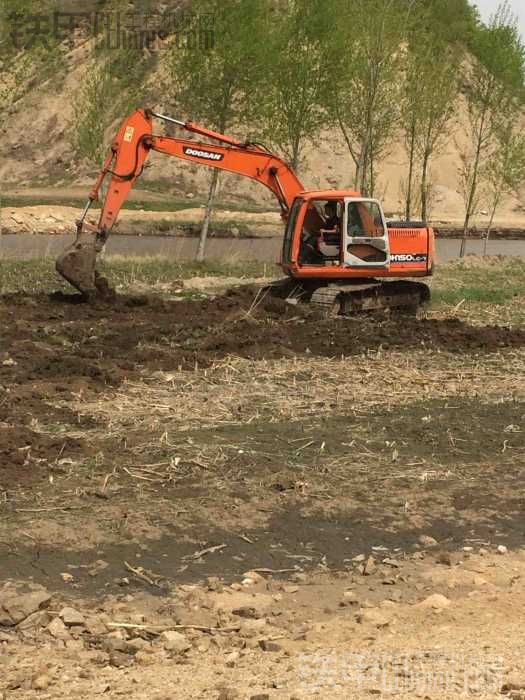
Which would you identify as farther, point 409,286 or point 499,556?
point 409,286

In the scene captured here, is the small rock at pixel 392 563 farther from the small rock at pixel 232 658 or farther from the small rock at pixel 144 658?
the small rock at pixel 144 658

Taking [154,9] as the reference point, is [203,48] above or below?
below

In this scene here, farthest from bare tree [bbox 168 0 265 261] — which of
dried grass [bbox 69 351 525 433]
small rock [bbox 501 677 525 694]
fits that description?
small rock [bbox 501 677 525 694]

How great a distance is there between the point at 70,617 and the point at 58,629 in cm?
13

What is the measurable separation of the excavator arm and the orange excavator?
0.05 ft

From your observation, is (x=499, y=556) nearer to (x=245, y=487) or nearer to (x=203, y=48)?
(x=245, y=487)

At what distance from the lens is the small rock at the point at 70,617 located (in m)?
6.31

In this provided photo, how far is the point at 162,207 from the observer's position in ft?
164

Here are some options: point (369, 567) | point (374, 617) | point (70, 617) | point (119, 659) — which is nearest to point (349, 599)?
point (374, 617)

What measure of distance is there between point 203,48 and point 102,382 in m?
16.1

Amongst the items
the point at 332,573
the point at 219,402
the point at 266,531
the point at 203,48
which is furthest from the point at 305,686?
the point at 203,48

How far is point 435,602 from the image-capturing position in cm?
676

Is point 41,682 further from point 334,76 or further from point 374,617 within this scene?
point 334,76

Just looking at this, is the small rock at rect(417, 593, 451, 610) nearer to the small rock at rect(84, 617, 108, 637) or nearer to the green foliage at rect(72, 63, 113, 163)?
the small rock at rect(84, 617, 108, 637)
